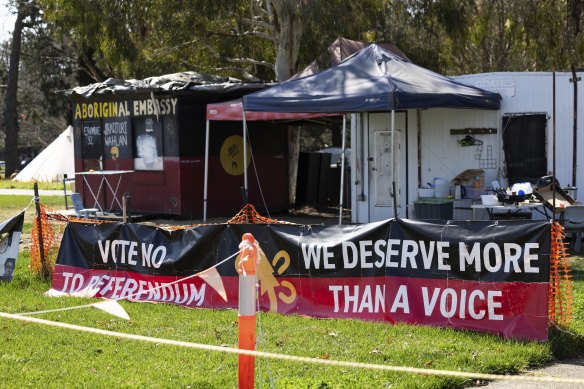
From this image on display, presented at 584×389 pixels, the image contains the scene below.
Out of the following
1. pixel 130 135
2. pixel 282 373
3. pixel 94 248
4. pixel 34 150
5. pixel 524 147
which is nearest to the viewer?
pixel 282 373

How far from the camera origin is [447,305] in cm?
822

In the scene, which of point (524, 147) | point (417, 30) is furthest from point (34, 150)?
point (524, 147)

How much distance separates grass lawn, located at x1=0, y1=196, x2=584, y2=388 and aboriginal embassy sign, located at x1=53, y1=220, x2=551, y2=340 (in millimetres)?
268

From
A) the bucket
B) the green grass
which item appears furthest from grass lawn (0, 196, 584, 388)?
the green grass

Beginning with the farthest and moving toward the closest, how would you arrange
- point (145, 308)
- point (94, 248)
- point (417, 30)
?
point (417, 30) < point (94, 248) < point (145, 308)

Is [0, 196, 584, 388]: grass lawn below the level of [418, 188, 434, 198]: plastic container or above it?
below

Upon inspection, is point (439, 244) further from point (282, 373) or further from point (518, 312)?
point (282, 373)

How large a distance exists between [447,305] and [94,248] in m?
4.85

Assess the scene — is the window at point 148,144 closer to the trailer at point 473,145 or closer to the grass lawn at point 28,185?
the trailer at point 473,145

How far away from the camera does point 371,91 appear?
14000mm

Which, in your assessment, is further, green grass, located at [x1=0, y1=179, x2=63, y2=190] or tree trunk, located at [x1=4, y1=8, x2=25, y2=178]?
tree trunk, located at [x1=4, y1=8, x2=25, y2=178]

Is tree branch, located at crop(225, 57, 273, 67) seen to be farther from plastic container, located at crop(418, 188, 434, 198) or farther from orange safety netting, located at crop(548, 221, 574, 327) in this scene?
orange safety netting, located at crop(548, 221, 574, 327)

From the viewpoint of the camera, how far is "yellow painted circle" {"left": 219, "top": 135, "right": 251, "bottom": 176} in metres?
19.9

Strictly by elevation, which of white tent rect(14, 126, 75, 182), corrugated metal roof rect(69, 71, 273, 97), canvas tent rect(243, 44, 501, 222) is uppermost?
corrugated metal roof rect(69, 71, 273, 97)
